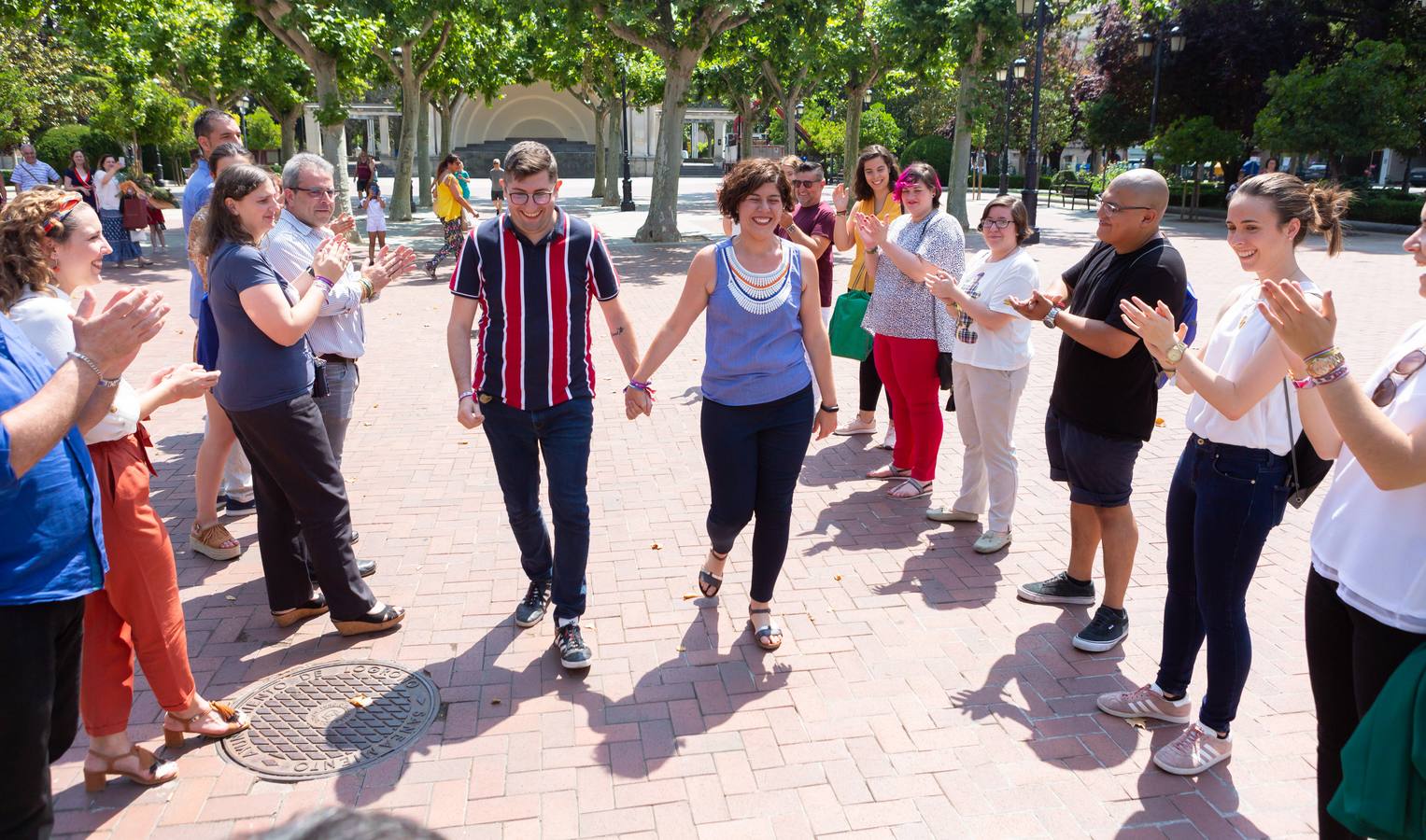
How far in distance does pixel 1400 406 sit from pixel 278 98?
22351 millimetres

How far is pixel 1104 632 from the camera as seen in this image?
414 centimetres

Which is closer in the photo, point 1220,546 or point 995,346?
point 1220,546

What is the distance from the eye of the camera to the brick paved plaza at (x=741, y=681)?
3.12m

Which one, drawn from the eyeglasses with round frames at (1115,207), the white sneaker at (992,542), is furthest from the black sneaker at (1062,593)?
the eyeglasses with round frames at (1115,207)

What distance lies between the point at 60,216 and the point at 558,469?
1.90 meters

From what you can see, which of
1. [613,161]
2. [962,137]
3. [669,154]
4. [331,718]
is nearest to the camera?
[331,718]

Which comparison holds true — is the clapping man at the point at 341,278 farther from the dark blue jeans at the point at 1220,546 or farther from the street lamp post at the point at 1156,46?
the street lamp post at the point at 1156,46

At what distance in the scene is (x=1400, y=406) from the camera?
2.18m

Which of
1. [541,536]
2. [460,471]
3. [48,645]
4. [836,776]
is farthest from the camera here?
[460,471]

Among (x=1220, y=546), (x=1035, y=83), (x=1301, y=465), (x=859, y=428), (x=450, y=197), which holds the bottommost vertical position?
(x=859, y=428)

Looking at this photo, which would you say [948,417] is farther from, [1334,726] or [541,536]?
[1334,726]

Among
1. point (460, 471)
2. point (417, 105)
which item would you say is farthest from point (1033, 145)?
point (460, 471)

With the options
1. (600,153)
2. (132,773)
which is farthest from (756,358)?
(600,153)

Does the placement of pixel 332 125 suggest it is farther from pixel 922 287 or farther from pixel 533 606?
pixel 533 606
